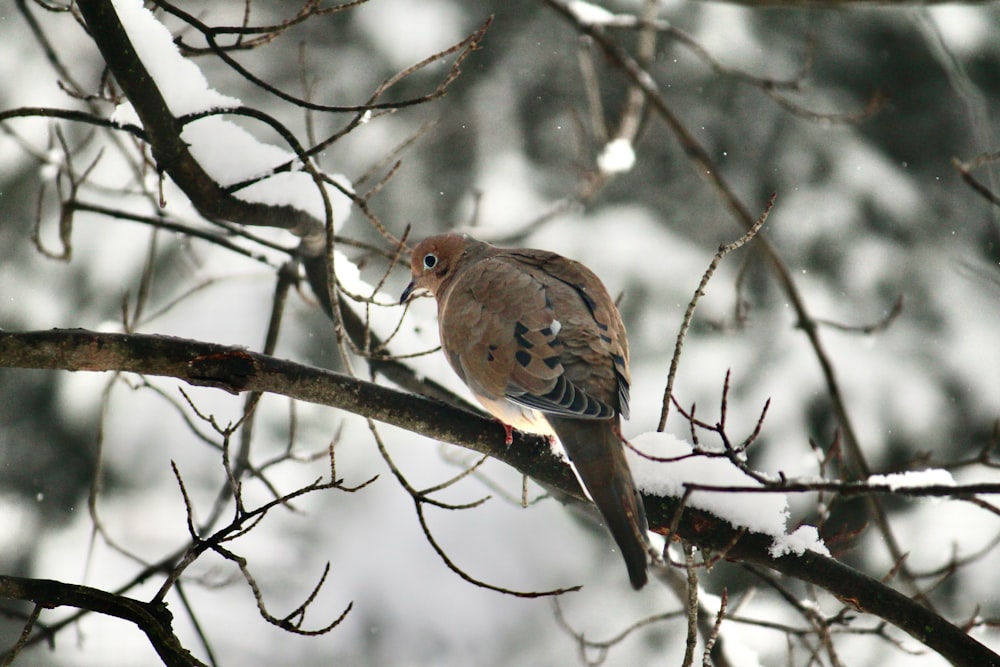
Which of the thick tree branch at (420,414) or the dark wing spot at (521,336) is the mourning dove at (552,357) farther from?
the thick tree branch at (420,414)

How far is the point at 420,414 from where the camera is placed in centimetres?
250

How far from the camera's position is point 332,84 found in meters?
6.55

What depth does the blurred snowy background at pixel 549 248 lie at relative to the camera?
19.7 ft

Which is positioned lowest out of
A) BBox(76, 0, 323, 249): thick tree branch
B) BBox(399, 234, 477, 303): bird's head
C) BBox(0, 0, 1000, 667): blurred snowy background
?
BBox(76, 0, 323, 249): thick tree branch

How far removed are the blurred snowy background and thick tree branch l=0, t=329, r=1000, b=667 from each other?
330cm

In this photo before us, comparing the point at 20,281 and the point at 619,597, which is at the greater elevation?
the point at 20,281

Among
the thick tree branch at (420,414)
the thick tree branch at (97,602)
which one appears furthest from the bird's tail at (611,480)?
the thick tree branch at (97,602)

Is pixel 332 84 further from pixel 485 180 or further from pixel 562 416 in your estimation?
pixel 562 416

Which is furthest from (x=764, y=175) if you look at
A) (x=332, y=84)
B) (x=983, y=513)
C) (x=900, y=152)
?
(x=332, y=84)

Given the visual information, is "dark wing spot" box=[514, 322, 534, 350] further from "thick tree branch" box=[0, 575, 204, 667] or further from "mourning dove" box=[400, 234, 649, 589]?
"thick tree branch" box=[0, 575, 204, 667]

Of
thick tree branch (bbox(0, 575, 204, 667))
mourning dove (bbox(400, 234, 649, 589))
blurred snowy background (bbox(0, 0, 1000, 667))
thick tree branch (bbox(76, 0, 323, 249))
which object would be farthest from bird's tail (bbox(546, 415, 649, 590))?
blurred snowy background (bbox(0, 0, 1000, 667))

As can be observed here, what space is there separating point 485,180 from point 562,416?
4.19m

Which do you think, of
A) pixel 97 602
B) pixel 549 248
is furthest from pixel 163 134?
pixel 549 248

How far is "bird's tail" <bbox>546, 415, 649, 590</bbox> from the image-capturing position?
2.21 metres
